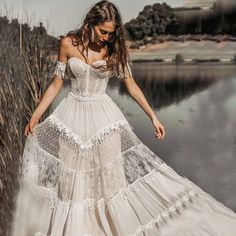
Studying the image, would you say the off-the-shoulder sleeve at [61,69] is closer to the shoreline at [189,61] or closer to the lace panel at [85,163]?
the lace panel at [85,163]

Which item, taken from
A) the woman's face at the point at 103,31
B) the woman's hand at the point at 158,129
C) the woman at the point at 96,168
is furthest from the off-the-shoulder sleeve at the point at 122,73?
the woman's hand at the point at 158,129

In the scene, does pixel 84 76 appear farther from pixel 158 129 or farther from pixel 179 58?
pixel 179 58

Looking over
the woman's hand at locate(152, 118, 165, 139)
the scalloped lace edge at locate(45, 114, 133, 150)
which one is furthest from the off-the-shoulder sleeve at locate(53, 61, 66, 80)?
the woman's hand at locate(152, 118, 165, 139)

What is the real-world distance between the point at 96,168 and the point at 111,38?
60 cm

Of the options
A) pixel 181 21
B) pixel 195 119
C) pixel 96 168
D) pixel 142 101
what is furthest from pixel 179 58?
pixel 96 168

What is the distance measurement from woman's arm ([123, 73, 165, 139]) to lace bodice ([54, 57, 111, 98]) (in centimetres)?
14

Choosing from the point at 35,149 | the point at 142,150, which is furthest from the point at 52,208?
the point at 142,150

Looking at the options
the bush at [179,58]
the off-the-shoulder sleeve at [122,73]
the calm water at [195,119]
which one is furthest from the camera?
the bush at [179,58]

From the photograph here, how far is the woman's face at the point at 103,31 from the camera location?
9.16 feet

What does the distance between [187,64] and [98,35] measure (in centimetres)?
68

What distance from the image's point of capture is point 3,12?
3.45 m

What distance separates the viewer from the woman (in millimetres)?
2799

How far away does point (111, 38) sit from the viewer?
285cm

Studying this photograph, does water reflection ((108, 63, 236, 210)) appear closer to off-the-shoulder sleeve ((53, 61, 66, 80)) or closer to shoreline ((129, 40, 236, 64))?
shoreline ((129, 40, 236, 64))
